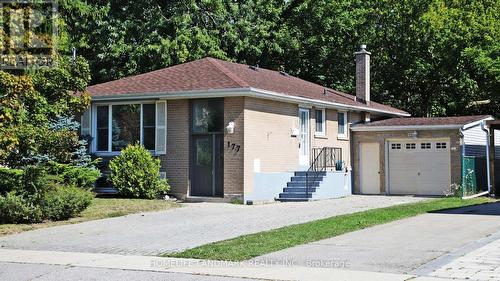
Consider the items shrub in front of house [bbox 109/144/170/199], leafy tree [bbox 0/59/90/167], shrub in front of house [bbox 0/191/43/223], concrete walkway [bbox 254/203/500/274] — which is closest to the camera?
concrete walkway [bbox 254/203/500/274]

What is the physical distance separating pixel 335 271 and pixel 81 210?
9.76 m

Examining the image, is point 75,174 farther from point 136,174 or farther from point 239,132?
point 239,132

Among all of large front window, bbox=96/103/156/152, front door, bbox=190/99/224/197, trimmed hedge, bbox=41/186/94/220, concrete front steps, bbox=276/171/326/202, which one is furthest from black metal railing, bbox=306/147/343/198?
trimmed hedge, bbox=41/186/94/220

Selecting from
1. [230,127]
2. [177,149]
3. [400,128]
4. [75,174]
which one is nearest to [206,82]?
[230,127]

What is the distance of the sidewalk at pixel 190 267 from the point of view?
932 cm

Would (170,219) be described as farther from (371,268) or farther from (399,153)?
(399,153)

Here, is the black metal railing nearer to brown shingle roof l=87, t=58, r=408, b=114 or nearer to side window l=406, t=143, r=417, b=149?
brown shingle roof l=87, t=58, r=408, b=114

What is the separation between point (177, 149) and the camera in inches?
909

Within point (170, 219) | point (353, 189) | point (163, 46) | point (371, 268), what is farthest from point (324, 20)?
point (371, 268)

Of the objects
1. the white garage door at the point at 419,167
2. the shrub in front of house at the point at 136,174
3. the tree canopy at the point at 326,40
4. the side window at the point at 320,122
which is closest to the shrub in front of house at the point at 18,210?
the shrub in front of house at the point at 136,174

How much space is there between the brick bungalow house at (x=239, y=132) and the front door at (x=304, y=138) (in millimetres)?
40

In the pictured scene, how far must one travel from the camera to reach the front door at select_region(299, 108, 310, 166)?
2514 centimetres

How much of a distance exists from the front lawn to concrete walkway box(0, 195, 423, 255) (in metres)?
0.49

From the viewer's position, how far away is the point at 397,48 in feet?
123
